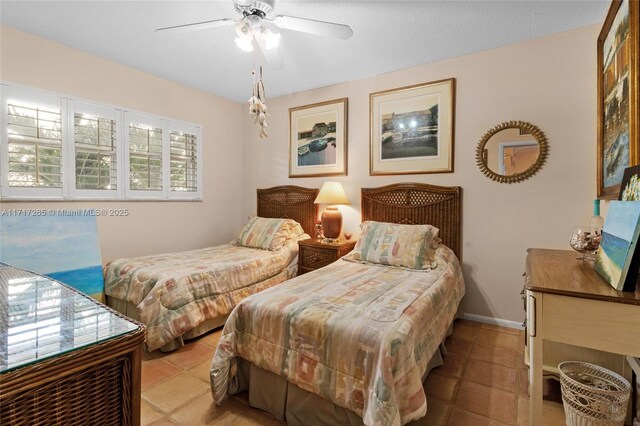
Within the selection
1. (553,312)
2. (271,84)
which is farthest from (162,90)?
(553,312)

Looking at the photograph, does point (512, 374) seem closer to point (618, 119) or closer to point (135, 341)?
point (618, 119)

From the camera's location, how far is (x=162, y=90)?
140 inches

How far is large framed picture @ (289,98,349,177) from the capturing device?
3.64 meters

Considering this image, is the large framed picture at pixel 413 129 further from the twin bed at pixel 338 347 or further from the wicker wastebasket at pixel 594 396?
the wicker wastebasket at pixel 594 396

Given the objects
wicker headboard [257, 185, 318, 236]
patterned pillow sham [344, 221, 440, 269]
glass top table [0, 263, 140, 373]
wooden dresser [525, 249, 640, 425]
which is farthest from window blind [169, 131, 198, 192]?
wooden dresser [525, 249, 640, 425]

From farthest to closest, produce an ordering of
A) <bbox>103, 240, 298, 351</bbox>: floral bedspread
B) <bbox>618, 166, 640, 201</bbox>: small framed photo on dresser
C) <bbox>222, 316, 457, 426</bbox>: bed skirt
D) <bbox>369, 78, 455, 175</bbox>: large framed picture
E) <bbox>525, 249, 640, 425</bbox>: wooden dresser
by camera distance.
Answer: <bbox>369, 78, 455, 175</bbox>: large framed picture → <bbox>103, 240, 298, 351</bbox>: floral bedspread → <bbox>222, 316, 457, 426</bbox>: bed skirt → <bbox>618, 166, 640, 201</bbox>: small framed photo on dresser → <bbox>525, 249, 640, 425</bbox>: wooden dresser

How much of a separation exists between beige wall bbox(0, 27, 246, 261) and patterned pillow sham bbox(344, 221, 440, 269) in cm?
219

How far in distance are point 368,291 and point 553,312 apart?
0.98 meters

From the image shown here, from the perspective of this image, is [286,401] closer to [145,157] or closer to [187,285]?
[187,285]

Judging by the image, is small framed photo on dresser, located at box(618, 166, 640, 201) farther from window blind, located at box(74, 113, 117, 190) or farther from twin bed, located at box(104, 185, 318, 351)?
window blind, located at box(74, 113, 117, 190)

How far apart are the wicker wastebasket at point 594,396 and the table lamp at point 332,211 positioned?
2.19 metres

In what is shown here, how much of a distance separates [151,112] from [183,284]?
2.17 m

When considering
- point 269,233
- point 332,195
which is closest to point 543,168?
point 332,195

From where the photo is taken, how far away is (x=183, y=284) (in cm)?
245
